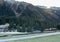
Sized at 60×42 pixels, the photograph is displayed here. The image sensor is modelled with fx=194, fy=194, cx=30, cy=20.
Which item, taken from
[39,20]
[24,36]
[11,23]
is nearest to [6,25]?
[11,23]

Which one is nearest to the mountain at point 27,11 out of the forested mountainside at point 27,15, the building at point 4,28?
the forested mountainside at point 27,15

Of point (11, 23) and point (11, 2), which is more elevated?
point (11, 2)

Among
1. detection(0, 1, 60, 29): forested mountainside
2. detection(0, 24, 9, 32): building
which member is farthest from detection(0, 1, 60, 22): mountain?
detection(0, 24, 9, 32): building

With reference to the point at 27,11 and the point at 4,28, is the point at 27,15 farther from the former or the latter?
the point at 4,28

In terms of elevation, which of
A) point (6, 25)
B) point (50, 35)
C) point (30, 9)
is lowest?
point (50, 35)

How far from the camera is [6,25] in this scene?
36.1 ft

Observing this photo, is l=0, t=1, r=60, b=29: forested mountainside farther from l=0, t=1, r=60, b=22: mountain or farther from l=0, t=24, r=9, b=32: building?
l=0, t=24, r=9, b=32: building

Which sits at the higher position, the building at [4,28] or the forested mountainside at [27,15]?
the forested mountainside at [27,15]

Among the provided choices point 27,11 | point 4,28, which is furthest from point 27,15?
point 4,28

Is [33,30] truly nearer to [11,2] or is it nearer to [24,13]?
[24,13]

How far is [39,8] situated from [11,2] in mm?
1765

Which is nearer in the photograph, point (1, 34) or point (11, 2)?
point (1, 34)

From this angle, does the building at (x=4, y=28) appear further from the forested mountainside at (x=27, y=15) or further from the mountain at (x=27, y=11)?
the mountain at (x=27, y=11)

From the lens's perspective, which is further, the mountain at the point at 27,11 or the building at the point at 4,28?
the mountain at the point at 27,11
